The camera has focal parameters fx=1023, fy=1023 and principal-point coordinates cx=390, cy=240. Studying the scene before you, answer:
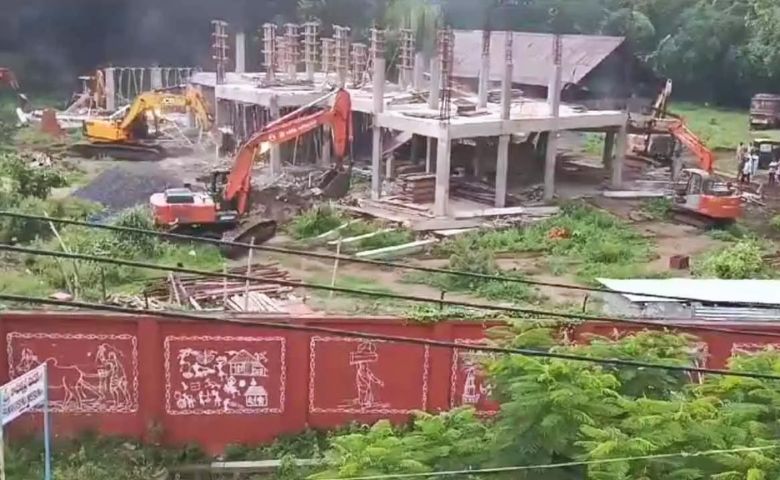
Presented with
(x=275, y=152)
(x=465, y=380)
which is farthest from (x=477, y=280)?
(x=275, y=152)

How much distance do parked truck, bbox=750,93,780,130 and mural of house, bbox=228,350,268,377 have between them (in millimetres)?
35044

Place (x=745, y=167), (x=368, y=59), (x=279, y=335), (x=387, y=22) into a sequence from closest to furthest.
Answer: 1. (x=279, y=335)
2. (x=745, y=167)
3. (x=368, y=59)
4. (x=387, y=22)

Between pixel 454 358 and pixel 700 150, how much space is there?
18.2 metres

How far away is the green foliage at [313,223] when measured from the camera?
2127 cm

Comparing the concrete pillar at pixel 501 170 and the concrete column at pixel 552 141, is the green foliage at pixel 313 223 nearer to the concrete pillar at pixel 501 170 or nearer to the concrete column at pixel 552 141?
the concrete pillar at pixel 501 170

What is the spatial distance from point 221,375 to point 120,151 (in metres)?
20.4

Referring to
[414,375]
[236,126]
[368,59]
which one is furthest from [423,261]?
[368,59]

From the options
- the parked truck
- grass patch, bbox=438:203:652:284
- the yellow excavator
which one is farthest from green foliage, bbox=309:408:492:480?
the parked truck

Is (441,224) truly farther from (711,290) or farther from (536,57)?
(536,57)

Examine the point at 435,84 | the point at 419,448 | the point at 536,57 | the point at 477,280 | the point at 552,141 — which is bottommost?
the point at 477,280

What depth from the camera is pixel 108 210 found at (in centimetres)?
2252

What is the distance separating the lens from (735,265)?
18.8 metres

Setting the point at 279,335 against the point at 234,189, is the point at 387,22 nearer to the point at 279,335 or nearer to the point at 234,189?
the point at 234,189

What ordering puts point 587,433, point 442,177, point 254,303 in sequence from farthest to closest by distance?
point 442,177 < point 254,303 < point 587,433
